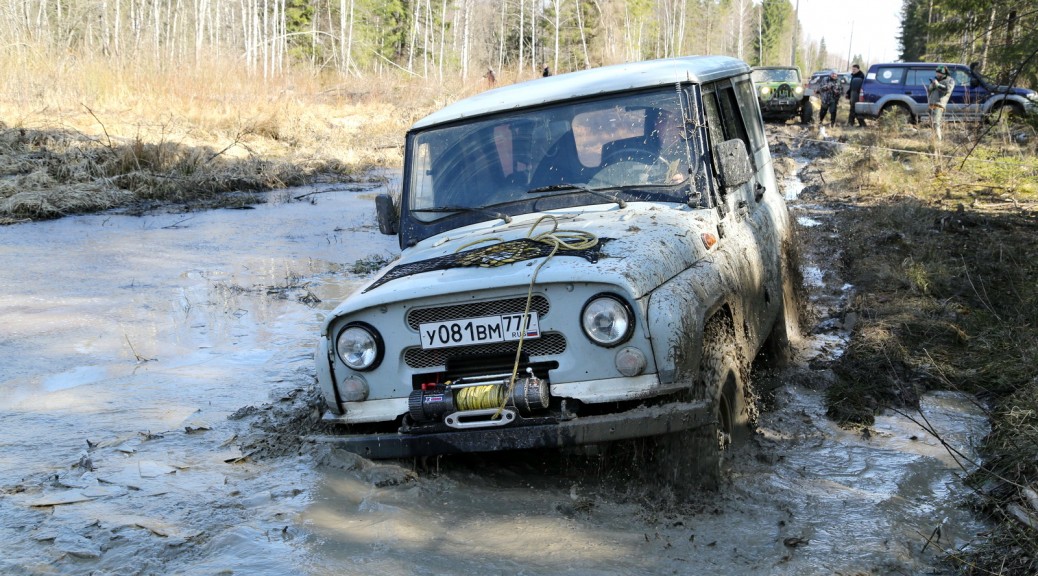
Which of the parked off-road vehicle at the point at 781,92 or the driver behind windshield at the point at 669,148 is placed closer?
the driver behind windshield at the point at 669,148

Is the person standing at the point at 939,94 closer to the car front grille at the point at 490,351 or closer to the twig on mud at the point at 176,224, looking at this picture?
the twig on mud at the point at 176,224

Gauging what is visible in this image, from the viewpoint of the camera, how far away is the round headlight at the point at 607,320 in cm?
375

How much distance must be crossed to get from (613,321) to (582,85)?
1758 mm

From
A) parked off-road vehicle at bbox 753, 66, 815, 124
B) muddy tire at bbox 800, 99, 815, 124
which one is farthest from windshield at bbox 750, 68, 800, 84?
muddy tire at bbox 800, 99, 815, 124

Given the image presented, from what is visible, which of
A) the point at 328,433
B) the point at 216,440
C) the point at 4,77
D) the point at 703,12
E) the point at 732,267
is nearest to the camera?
the point at 328,433

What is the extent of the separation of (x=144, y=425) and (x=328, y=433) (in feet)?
6.17

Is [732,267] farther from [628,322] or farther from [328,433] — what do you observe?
[328,433]

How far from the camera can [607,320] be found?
3.77 m

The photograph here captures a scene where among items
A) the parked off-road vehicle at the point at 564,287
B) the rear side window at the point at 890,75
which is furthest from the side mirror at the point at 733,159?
the rear side window at the point at 890,75

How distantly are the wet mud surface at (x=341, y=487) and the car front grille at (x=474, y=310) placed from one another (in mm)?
779

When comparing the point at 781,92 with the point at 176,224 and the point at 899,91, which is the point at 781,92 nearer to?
the point at 899,91

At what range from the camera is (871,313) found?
7324 mm

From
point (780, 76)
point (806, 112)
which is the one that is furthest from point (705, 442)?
point (806, 112)

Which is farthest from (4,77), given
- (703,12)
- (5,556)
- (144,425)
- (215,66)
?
(703,12)
